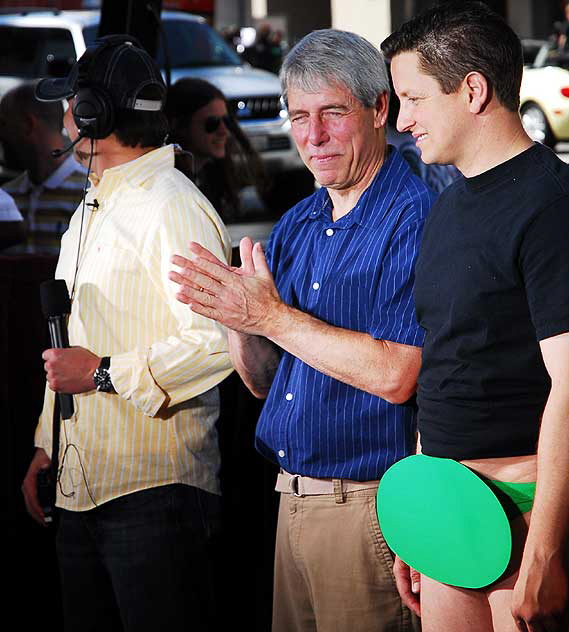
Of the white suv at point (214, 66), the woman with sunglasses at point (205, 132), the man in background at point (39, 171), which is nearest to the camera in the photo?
the woman with sunglasses at point (205, 132)

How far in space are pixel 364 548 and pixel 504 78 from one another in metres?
1.11

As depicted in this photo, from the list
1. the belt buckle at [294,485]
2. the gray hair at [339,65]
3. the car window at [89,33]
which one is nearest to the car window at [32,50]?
the car window at [89,33]

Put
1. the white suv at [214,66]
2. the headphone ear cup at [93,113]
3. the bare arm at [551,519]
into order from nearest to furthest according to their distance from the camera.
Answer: the bare arm at [551,519] → the headphone ear cup at [93,113] → the white suv at [214,66]

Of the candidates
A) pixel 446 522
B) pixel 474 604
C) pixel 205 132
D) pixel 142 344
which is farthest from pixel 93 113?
pixel 205 132

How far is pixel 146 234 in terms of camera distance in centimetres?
280

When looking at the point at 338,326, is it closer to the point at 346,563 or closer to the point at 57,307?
the point at 346,563

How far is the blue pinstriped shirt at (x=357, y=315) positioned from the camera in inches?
97.0

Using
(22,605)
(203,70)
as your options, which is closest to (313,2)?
(203,70)

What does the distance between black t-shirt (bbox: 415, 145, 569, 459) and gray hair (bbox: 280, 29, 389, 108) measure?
496mm

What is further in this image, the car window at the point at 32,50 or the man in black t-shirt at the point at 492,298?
the car window at the point at 32,50

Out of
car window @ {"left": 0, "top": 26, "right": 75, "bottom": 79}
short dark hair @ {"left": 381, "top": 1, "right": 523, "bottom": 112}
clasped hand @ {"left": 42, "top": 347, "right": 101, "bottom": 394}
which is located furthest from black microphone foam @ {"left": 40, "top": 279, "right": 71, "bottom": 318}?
car window @ {"left": 0, "top": 26, "right": 75, "bottom": 79}

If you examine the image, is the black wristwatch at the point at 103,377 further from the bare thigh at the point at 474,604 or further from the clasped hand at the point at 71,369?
the bare thigh at the point at 474,604

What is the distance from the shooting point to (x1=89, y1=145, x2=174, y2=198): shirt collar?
2908mm

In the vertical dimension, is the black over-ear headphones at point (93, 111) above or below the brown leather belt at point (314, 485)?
above
